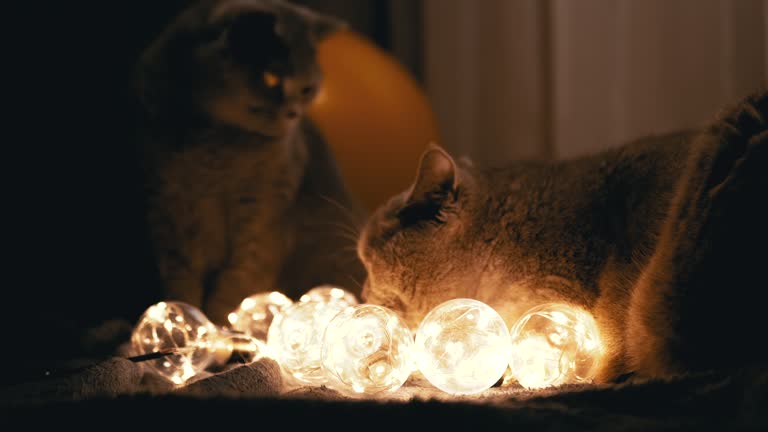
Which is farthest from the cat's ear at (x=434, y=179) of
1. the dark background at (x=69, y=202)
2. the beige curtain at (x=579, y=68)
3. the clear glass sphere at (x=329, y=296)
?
the beige curtain at (x=579, y=68)

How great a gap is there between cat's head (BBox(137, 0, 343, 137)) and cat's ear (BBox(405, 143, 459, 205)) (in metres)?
0.50

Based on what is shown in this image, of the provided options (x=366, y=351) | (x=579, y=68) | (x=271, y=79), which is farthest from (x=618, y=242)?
(x=579, y=68)

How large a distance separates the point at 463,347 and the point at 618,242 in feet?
0.96

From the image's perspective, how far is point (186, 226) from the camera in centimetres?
154

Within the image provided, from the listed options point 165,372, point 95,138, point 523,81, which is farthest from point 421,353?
point 523,81

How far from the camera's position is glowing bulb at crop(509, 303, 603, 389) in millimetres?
875

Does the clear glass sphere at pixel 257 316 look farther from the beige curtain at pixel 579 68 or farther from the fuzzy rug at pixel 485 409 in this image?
the beige curtain at pixel 579 68

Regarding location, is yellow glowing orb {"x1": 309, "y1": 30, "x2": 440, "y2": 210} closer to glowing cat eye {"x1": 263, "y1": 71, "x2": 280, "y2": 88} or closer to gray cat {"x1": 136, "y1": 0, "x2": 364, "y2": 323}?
gray cat {"x1": 136, "y1": 0, "x2": 364, "y2": 323}

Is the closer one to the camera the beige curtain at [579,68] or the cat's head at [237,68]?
the cat's head at [237,68]

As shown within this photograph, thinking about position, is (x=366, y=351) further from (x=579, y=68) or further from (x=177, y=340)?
(x=579, y=68)

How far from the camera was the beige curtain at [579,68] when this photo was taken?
190 cm

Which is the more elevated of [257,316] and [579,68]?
[579,68]

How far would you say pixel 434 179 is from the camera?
106cm

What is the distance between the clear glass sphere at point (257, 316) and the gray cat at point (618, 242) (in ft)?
0.55
